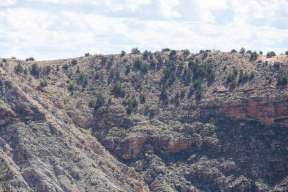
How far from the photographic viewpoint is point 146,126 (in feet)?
282

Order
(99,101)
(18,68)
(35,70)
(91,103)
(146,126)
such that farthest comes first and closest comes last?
(35,70) < (99,101) < (91,103) < (18,68) < (146,126)

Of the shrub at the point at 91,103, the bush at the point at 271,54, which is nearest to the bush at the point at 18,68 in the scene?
the shrub at the point at 91,103

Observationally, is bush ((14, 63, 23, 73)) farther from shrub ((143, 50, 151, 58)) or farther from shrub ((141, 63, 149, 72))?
shrub ((143, 50, 151, 58))

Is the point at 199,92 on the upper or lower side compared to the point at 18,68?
lower

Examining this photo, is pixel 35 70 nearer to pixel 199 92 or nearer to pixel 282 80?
pixel 199 92

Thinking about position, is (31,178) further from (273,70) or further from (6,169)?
(273,70)

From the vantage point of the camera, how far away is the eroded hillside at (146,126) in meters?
69.9

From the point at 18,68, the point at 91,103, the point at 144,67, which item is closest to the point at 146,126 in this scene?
the point at 91,103

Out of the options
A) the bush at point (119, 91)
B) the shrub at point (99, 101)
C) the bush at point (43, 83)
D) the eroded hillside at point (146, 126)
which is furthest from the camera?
the bush at point (119, 91)

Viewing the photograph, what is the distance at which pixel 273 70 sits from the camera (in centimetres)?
9188

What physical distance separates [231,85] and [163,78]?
766 inches

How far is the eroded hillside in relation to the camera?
69.9 m

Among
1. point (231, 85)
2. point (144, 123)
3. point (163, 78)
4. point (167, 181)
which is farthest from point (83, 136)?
point (231, 85)

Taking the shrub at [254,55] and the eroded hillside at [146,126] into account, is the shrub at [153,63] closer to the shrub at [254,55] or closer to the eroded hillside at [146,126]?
the eroded hillside at [146,126]
